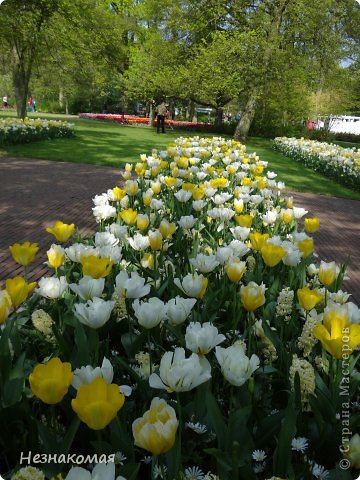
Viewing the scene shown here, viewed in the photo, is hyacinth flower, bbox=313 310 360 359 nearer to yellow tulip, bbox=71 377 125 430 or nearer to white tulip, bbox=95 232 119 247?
yellow tulip, bbox=71 377 125 430

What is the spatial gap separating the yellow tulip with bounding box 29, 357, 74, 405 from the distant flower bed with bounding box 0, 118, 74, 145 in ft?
42.7

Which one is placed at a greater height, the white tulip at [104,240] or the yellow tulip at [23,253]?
the yellow tulip at [23,253]

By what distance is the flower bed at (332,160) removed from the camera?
35.6 ft

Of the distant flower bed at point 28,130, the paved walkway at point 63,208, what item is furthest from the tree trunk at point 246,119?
the paved walkway at point 63,208

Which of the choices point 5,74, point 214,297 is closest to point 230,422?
point 214,297

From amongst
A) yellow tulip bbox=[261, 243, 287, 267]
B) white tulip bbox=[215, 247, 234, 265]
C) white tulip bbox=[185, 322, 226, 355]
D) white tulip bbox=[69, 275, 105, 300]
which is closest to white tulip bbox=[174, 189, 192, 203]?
white tulip bbox=[215, 247, 234, 265]

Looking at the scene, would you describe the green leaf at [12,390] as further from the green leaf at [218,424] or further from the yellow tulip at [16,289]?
the green leaf at [218,424]

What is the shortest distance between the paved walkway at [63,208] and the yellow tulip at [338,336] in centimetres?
209

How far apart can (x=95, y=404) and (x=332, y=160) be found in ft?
41.1

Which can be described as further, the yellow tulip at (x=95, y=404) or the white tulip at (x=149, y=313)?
the white tulip at (x=149, y=313)

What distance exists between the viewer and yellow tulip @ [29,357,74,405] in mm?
1054

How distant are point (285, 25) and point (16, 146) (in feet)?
46.7

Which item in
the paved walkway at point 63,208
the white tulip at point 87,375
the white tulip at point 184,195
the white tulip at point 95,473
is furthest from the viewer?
the paved walkway at point 63,208

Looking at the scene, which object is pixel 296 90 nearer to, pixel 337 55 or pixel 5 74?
pixel 337 55
